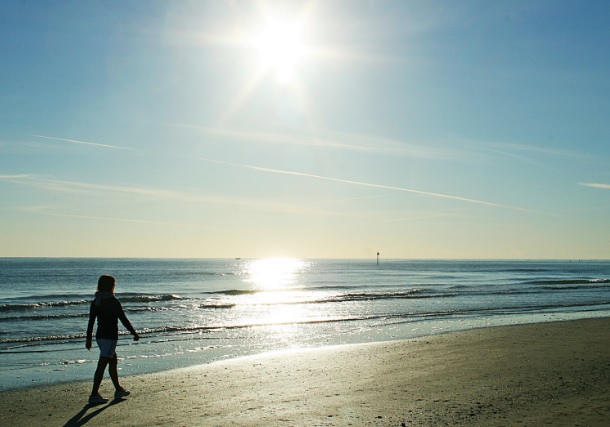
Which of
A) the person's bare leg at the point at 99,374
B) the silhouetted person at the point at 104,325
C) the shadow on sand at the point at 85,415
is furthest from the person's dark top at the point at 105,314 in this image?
the shadow on sand at the point at 85,415

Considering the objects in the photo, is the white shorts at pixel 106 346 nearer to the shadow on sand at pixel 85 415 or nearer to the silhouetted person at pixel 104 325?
the silhouetted person at pixel 104 325

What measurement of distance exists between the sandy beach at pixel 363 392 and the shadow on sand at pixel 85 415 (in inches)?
0.6

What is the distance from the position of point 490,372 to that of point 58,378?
30.7 feet

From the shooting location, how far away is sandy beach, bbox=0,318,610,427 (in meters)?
7.48

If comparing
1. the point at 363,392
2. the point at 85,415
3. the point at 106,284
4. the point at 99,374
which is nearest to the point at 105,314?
the point at 106,284

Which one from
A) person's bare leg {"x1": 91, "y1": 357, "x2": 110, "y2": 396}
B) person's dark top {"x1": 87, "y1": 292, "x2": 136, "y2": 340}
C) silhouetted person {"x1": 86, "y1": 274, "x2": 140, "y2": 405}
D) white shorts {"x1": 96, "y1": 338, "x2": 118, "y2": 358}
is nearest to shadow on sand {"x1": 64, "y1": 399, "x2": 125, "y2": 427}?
silhouetted person {"x1": 86, "y1": 274, "x2": 140, "y2": 405}

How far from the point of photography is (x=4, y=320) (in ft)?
80.7

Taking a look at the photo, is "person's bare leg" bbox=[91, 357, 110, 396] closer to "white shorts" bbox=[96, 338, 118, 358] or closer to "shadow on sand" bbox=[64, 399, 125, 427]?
"white shorts" bbox=[96, 338, 118, 358]

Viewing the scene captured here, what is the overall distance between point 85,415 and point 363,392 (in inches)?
180

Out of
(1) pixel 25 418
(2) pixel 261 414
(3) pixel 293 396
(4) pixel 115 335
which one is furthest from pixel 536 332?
(1) pixel 25 418

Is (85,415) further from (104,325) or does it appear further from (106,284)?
(106,284)

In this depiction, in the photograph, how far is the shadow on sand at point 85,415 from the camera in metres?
7.87

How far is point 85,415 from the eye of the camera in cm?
830

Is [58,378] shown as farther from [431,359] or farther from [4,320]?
[4,320]
